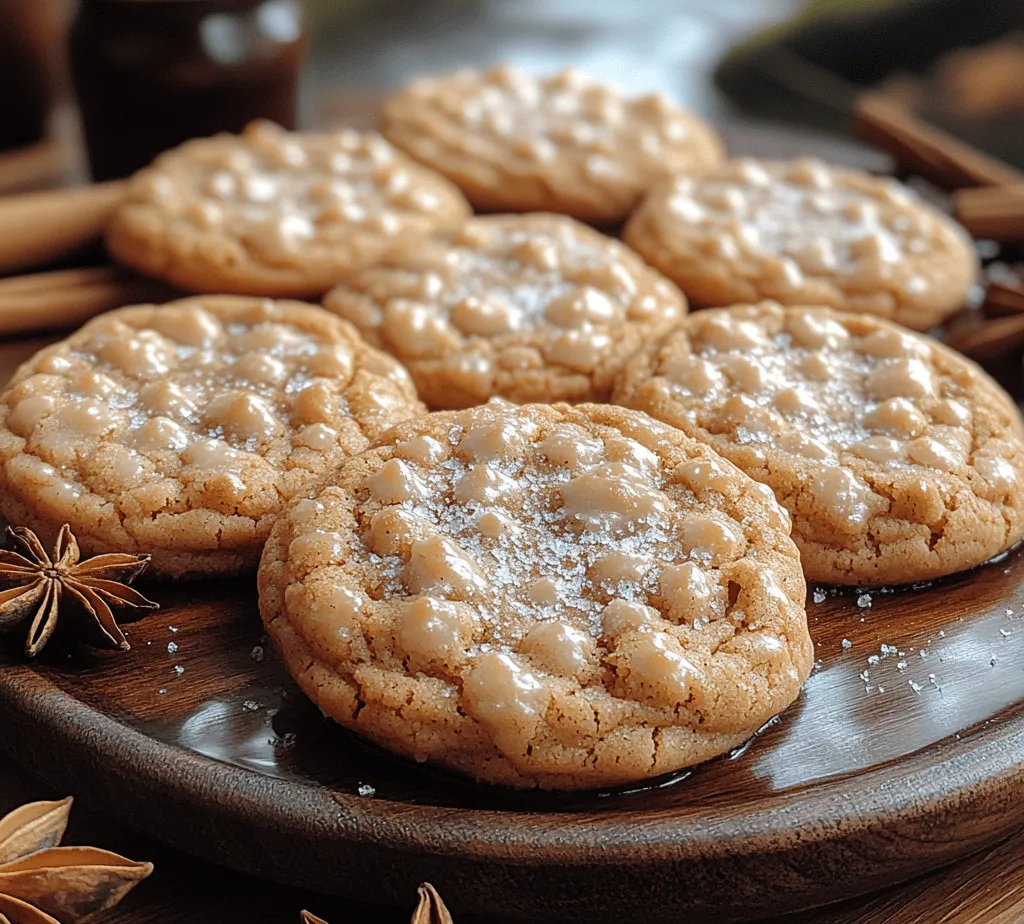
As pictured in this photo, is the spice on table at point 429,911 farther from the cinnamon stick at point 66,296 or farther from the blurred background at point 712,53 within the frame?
the blurred background at point 712,53

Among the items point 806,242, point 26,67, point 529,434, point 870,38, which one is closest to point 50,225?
point 26,67

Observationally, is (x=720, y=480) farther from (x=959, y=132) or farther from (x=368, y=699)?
(x=959, y=132)

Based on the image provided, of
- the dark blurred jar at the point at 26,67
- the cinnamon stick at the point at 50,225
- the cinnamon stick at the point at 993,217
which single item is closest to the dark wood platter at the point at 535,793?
the cinnamon stick at the point at 50,225

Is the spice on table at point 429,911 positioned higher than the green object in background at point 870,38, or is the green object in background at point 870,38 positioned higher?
the green object in background at point 870,38

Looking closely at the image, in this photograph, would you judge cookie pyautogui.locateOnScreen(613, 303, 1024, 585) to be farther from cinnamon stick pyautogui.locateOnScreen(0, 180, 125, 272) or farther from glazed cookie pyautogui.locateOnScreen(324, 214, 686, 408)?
cinnamon stick pyautogui.locateOnScreen(0, 180, 125, 272)

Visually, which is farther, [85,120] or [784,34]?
[784,34]

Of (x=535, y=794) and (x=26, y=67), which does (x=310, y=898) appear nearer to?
(x=535, y=794)

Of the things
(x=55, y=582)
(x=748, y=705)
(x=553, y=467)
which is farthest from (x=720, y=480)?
(x=55, y=582)
